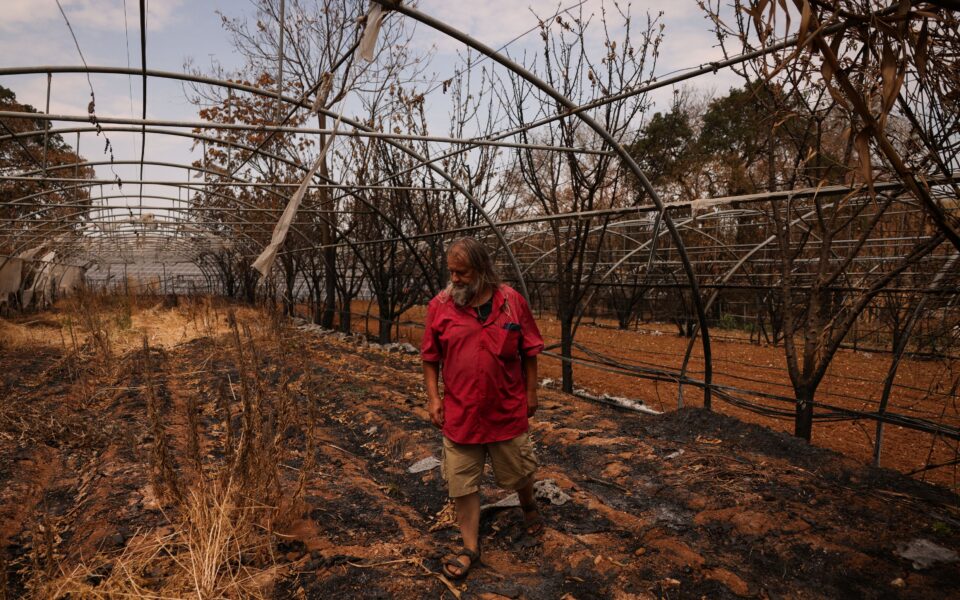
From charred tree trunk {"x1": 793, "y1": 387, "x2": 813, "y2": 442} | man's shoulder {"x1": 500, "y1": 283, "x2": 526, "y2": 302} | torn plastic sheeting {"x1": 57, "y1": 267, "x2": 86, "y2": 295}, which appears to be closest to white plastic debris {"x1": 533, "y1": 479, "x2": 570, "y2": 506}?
man's shoulder {"x1": 500, "y1": 283, "x2": 526, "y2": 302}

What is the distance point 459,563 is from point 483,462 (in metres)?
0.45

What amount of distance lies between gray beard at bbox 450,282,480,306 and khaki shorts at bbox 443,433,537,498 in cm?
66

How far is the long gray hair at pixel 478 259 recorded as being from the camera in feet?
8.34

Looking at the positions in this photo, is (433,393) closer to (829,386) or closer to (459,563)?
(459,563)

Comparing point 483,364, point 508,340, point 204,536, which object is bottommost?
point 204,536

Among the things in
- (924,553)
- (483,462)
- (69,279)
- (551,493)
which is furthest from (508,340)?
(69,279)

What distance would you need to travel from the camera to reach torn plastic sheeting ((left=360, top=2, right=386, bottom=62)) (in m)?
1.99

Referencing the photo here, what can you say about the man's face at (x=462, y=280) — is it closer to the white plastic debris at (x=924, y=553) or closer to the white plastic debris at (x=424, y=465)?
the white plastic debris at (x=424, y=465)

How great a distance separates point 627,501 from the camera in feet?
11.2

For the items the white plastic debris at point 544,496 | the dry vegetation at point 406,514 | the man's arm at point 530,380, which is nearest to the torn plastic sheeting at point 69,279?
the dry vegetation at point 406,514

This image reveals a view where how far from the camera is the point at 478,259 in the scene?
2.57m

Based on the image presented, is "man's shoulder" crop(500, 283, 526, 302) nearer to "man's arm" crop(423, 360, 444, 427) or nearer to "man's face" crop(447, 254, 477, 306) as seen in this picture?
"man's face" crop(447, 254, 477, 306)

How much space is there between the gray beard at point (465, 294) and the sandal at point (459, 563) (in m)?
1.16

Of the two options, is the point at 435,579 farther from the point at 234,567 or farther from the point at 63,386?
the point at 63,386
